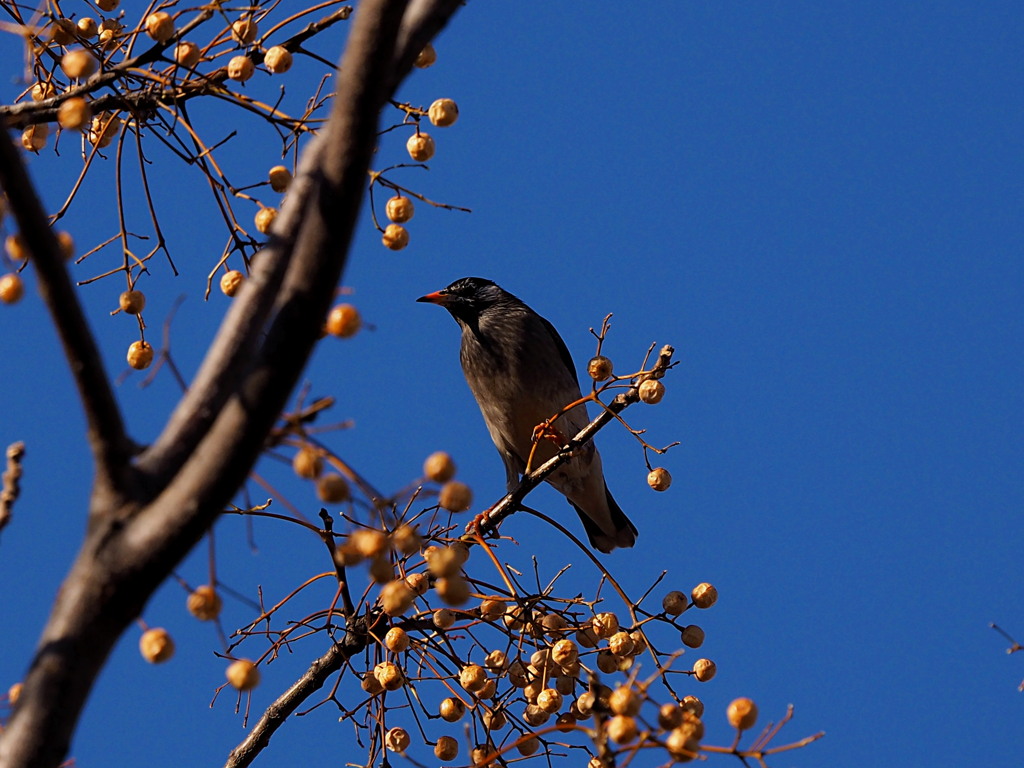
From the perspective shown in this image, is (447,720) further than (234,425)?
Yes

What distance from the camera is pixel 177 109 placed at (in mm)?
2750

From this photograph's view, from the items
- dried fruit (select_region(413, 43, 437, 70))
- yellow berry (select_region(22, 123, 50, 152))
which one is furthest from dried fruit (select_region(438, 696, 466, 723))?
yellow berry (select_region(22, 123, 50, 152))

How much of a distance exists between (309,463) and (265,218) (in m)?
1.17

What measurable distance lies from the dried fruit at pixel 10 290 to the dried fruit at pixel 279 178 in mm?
948

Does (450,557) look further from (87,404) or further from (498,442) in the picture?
(498,442)

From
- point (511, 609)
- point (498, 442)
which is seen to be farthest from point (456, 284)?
point (511, 609)

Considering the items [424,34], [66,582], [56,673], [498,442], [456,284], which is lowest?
[56,673]

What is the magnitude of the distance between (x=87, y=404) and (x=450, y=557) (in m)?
0.71

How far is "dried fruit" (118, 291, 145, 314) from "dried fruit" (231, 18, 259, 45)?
0.72m

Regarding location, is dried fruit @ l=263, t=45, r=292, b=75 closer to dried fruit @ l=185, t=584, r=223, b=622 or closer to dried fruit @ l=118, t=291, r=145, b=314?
dried fruit @ l=118, t=291, r=145, b=314

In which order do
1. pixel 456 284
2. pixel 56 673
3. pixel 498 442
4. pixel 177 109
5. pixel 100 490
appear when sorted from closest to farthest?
pixel 56 673 < pixel 100 490 < pixel 177 109 < pixel 498 442 < pixel 456 284

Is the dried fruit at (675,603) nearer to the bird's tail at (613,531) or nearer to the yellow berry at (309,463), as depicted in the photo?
the yellow berry at (309,463)

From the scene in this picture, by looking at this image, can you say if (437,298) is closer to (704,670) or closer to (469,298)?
(469,298)

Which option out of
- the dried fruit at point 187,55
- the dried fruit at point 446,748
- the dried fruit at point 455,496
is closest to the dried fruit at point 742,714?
the dried fruit at point 455,496
